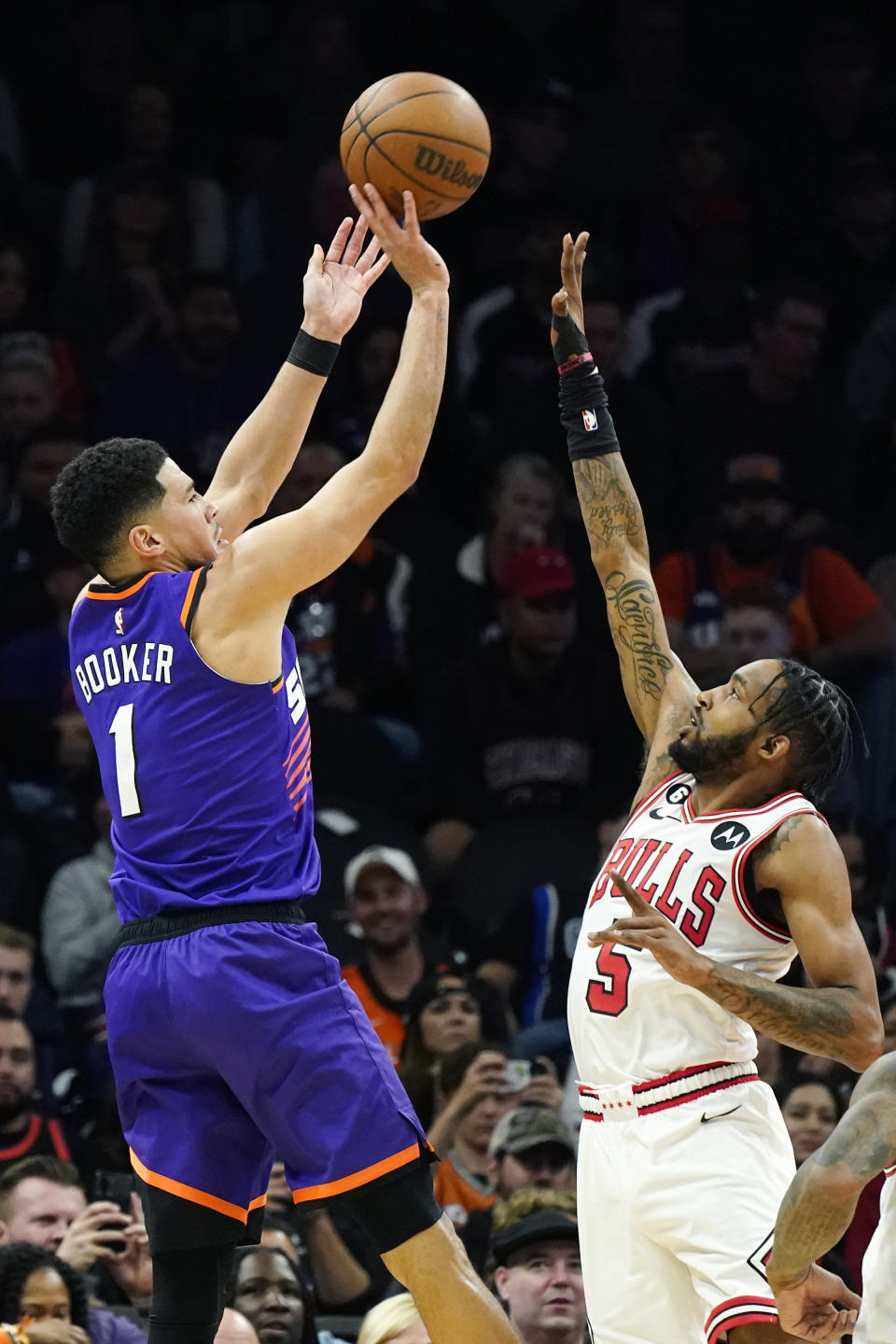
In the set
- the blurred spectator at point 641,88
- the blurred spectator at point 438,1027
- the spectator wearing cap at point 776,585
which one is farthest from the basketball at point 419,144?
the blurred spectator at point 641,88

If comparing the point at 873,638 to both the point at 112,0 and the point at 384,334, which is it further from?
the point at 112,0

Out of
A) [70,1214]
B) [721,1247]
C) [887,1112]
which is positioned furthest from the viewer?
[70,1214]

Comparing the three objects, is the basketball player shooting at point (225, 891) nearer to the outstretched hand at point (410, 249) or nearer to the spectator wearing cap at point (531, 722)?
the outstretched hand at point (410, 249)

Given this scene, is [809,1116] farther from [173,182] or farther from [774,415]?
[173,182]

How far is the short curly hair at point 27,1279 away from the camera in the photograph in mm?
5773

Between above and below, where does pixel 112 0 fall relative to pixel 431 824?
above

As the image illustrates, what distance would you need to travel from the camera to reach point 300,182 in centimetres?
1127

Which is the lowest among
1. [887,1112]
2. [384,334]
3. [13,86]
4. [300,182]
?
[887,1112]

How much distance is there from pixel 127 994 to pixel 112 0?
857 cm

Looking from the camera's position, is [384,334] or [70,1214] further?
[384,334]

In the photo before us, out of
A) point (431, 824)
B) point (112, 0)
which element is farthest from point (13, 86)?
point (431, 824)

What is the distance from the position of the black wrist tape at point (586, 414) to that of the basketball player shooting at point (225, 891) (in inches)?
42.2

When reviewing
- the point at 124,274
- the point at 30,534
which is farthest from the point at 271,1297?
the point at 124,274

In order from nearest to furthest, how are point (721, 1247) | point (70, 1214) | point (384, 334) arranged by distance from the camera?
point (721, 1247) < point (70, 1214) < point (384, 334)
